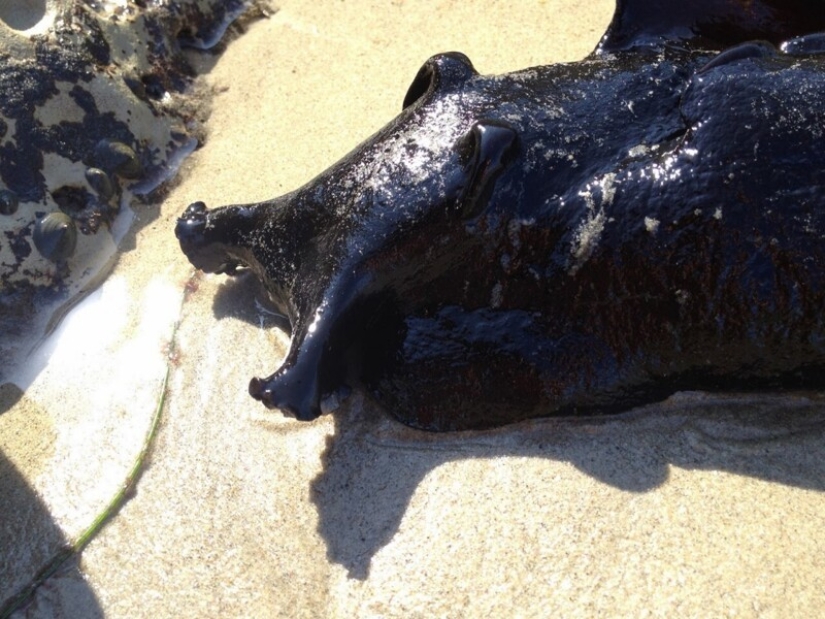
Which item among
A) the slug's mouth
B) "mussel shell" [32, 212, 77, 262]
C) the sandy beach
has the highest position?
"mussel shell" [32, 212, 77, 262]

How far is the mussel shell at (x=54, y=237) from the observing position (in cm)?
359

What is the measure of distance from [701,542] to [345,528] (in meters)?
1.12

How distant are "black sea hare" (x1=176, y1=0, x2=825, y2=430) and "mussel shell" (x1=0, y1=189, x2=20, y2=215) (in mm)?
1572

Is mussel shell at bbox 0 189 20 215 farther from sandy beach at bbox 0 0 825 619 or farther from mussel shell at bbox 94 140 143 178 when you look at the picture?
sandy beach at bbox 0 0 825 619

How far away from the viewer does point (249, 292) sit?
3.39 m

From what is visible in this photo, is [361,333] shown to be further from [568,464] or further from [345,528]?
[568,464]

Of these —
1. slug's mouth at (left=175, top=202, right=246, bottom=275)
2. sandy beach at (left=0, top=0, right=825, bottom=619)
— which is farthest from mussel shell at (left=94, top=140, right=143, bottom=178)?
slug's mouth at (left=175, top=202, right=246, bottom=275)

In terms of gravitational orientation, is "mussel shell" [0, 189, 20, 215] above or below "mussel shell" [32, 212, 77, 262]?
above

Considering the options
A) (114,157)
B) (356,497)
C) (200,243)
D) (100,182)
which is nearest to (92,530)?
(356,497)

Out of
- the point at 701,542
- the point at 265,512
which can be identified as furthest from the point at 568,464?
the point at 265,512

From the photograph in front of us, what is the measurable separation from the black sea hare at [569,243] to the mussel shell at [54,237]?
1395 millimetres

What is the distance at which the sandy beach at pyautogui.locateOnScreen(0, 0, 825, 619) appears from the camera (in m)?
2.31

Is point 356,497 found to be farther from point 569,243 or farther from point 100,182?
point 100,182

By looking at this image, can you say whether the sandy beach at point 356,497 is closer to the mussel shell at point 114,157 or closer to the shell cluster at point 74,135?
the shell cluster at point 74,135
